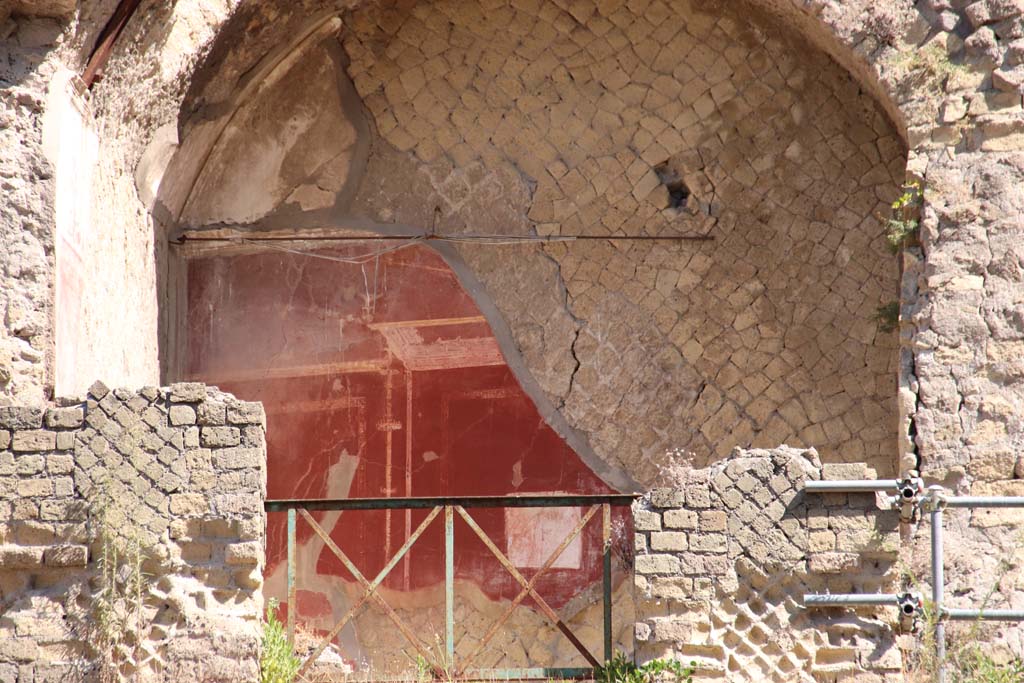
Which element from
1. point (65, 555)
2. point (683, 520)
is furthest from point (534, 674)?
point (65, 555)

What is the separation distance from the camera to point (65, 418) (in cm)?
670

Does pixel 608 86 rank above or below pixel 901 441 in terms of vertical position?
above

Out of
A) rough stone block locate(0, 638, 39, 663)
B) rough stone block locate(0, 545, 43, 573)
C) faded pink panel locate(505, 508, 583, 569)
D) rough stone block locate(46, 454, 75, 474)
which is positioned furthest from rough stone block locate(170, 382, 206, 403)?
faded pink panel locate(505, 508, 583, 569)

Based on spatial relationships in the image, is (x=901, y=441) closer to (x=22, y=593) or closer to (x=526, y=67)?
(x=526, y=67)

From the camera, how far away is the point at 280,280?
9.89 m

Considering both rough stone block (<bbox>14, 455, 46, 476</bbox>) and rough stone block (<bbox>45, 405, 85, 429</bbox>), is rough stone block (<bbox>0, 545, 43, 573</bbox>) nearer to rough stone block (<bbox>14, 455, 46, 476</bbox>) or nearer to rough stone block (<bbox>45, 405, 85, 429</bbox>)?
rough stone block (<bbox>14, 455, 46, 476</bbox>)

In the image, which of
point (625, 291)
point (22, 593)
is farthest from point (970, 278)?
point (22, 593)

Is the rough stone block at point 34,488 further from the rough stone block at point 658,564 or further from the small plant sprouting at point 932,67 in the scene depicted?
the small plant sprouting at point 932,67

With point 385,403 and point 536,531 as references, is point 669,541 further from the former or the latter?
point 385,403

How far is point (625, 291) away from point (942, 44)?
2.49 metres

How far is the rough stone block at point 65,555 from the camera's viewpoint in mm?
6555

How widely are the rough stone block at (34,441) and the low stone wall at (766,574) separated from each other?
2545 mm

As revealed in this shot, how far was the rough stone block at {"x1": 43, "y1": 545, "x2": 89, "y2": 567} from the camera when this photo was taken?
6555mm

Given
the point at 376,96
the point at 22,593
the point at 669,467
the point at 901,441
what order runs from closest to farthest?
the point at 22,593 → the point at 901,441 → the point at 669,467 → the point at 376,96
